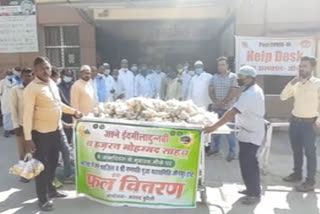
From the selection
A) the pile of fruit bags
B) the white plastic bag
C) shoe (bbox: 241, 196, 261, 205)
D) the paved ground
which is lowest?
the paved ground

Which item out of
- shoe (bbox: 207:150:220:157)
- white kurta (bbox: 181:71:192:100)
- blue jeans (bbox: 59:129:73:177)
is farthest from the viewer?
white kurta (bbox: 181:71:192:100)

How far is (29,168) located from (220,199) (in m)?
2.28

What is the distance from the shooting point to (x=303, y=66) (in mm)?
4891

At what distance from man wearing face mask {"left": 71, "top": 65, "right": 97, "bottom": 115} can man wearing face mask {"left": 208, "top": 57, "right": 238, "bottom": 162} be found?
2.29 metres

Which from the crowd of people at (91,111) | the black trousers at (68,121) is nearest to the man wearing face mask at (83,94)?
the crowd of people at (91,111)

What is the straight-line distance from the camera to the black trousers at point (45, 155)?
4.28 metres

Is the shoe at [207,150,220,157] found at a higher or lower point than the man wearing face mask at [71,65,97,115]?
lower

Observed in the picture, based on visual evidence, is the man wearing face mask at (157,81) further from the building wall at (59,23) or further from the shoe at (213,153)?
the shoe at (213,153)

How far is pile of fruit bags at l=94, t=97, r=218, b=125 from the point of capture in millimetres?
4363

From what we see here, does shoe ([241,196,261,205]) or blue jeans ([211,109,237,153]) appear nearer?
shoe ([241,196,261,205])

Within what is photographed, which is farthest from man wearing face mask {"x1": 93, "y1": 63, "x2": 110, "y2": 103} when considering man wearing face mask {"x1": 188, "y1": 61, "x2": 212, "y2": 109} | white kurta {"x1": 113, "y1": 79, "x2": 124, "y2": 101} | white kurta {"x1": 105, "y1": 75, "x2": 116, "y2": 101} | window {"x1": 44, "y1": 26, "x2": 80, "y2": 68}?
window {"x1": 44, "y1": 26, "x2": 80, "y2": 68}

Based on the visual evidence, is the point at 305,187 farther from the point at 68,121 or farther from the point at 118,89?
the point at 118,89

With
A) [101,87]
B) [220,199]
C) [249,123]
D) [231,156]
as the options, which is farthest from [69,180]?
[101,87]

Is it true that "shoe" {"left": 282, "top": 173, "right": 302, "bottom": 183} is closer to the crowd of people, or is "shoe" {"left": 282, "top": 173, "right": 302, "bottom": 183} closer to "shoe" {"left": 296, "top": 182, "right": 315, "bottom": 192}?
the crowd of people
